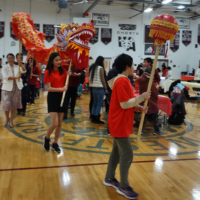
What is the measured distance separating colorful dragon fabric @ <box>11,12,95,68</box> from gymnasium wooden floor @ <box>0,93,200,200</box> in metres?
1.39

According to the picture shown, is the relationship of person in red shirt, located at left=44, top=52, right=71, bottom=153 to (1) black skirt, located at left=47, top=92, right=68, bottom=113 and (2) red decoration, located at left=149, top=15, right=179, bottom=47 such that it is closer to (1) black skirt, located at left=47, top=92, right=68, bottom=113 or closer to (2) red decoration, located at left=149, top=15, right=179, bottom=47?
(1) black skirt, located at left=47, top=92, right=68, bottom=113

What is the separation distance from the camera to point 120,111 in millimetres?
2451

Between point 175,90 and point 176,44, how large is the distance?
12598mm

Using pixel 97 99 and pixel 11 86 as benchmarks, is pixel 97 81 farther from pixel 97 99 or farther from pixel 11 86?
pixel 11 86

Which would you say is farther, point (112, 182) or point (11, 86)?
point (11, 86)


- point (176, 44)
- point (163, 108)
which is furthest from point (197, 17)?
point (163, 108)

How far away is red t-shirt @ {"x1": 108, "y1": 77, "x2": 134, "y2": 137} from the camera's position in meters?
2.38

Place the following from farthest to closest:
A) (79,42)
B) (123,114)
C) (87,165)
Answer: (79,42), (87,165), (123,114)

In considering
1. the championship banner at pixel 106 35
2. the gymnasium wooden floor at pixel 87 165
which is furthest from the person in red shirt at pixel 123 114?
the championship banner at pixel 106 35

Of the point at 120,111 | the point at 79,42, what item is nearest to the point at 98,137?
the point at 79,42

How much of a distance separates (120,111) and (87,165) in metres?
1.22

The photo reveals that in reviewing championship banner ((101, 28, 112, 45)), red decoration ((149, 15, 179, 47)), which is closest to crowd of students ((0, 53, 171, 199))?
red decoration ((149, 15, 179, 47))

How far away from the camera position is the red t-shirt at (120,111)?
238cm

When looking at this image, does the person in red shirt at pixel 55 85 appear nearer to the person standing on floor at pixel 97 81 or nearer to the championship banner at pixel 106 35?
the person standing on floor at pixel 97 81
